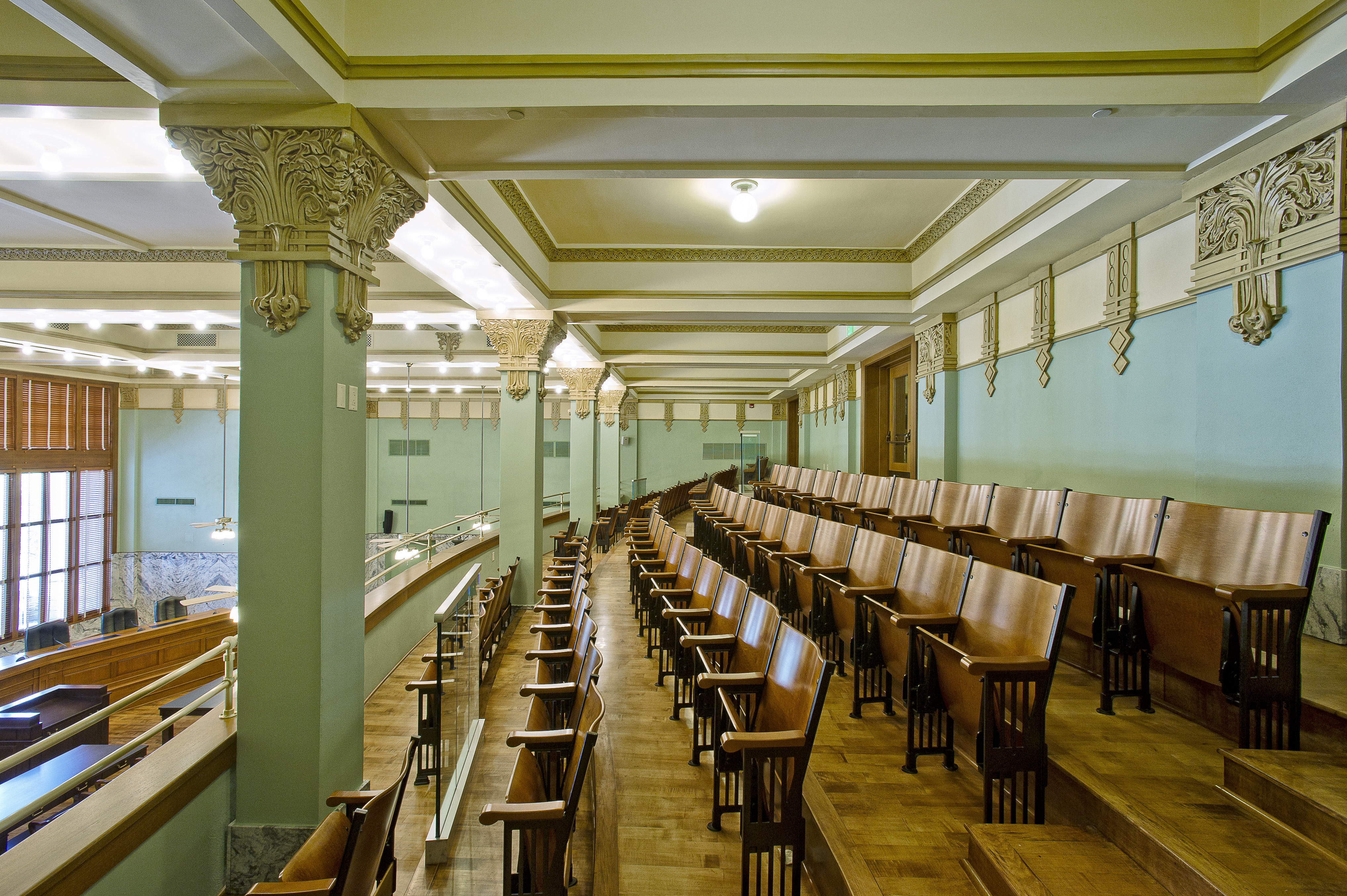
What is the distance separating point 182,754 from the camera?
84.4 inches

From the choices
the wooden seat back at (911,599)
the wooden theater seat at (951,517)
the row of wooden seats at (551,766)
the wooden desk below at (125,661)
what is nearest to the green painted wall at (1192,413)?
the wooden theater seat at (951,517)

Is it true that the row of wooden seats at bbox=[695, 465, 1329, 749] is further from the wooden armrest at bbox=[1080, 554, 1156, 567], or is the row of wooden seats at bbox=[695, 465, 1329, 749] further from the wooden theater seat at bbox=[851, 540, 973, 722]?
the wooden theater seat at bbox=[851, 540, 973, 722]

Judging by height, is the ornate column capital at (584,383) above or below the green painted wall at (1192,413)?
above

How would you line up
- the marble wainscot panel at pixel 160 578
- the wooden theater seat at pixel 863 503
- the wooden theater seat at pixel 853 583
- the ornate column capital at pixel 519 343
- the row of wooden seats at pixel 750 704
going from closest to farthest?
1. the row of wooden seats at pixel 750 704
2. the wooden theater seat at pixel 853 583
3. the wooden theater seat at pixel 863 503
4. the ornate column capital at pixel 519 343
5. the marble wainscot panel at pixel 160 578

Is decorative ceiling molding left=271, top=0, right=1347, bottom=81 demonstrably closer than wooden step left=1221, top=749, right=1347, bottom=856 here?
No

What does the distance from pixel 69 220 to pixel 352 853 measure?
5722mm

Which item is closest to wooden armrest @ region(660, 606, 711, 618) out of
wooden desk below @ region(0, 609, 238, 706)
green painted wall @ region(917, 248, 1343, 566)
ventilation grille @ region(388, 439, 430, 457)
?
green painted wall @ region(917, 248, 1343, 566)

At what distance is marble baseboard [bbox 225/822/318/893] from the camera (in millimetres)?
2254

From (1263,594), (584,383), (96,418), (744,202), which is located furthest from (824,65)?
(96,418)

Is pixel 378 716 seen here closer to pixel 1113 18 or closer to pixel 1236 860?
pixel 1236 860

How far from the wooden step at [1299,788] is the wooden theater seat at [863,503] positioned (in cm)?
325

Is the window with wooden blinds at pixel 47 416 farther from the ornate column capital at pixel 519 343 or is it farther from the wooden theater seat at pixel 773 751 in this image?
the wooden theater seat at pixel 773 751

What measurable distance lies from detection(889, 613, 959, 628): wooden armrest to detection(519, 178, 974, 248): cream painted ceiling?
301cm

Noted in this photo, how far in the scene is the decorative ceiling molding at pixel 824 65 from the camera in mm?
2377
